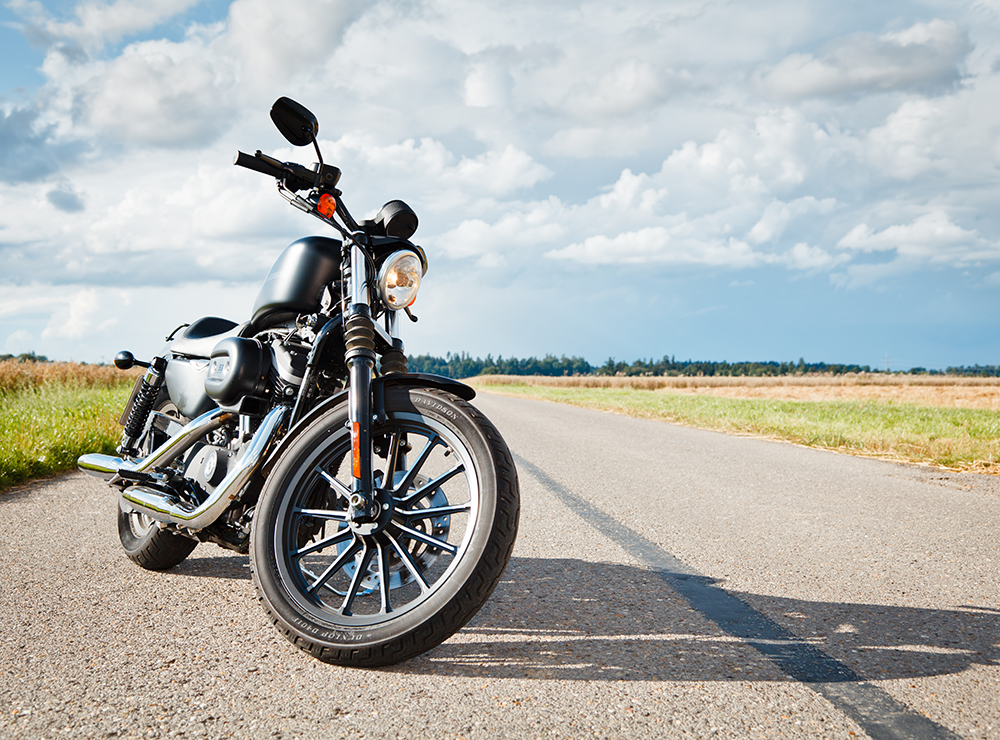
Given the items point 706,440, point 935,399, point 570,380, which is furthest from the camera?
point 570,380

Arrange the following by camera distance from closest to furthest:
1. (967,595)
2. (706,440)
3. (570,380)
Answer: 1. (967,595)
2. (706,440)
3. (570,380)

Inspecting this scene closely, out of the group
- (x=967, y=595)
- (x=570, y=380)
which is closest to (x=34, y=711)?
(x=967, y=595)

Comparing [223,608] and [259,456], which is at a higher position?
[259,456]

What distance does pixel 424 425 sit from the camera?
7.88 ft

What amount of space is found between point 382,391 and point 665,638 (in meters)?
1.38

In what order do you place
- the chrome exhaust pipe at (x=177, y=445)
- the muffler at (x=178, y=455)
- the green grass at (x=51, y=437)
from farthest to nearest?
1. the green grass at (x=51, y=437)
2. the chrome exhaust pipe at (x=177, y=445)
3. the muffler at (x=178, y=455)

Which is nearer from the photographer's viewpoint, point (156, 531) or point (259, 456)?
point (259, 456)

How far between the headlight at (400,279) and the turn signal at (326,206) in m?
0.30

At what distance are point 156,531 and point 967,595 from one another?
12.4 feet

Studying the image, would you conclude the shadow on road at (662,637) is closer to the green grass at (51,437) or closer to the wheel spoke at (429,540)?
the wheel spoke at (429,540)

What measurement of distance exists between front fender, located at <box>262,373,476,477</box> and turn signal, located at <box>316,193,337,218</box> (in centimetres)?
68

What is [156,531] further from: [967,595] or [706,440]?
[706,440]

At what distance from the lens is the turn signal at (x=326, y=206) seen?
8.66ft

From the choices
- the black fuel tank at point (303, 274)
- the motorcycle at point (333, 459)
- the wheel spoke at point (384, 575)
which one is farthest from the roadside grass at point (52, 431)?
the wheel spoke at point (384, 575)
